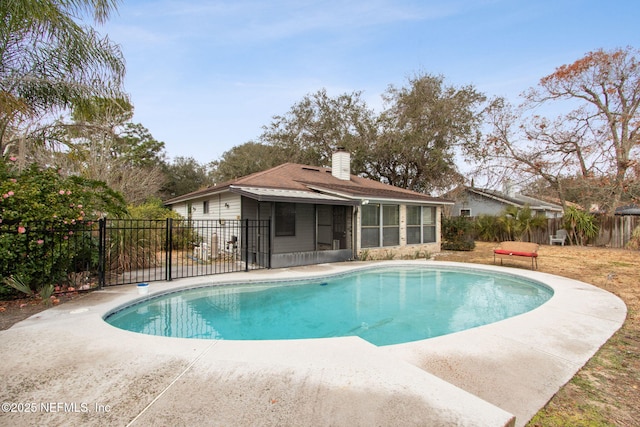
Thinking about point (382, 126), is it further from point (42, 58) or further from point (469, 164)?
point (42, 58)

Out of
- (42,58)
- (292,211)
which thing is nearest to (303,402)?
(42,58)

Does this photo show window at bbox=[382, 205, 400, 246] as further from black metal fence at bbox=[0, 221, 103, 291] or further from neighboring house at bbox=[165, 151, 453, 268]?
black metal fence at bbox=[0, 221, 103, 291]

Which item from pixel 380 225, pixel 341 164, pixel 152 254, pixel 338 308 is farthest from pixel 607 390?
pixel 341 164

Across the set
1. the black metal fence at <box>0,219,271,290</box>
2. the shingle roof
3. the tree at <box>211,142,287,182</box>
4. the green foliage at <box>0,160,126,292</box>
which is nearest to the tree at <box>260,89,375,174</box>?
the tree at <box>211,142,287,182</box>

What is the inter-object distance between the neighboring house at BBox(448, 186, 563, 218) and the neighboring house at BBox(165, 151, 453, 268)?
1349cm

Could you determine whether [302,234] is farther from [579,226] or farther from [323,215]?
[579,226]

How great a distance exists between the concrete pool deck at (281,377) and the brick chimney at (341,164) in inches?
492

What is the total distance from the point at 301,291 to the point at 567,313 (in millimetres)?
5703

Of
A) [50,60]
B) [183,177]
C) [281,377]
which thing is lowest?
[281,377]

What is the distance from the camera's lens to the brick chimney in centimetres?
1648

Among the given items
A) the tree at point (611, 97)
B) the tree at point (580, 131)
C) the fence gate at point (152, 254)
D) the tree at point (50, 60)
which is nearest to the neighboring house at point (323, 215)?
the fence gate at point (152, 254)

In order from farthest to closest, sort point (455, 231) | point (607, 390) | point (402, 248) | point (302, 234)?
1. point (455, 231)
2. point (402, 248)
3. point (302, 234)
4. point (607, 390)

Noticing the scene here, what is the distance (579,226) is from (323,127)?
17.4m

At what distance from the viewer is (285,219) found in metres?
12.6
